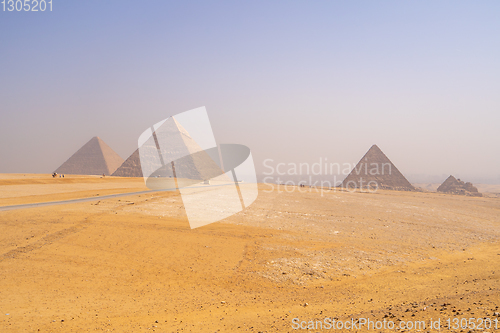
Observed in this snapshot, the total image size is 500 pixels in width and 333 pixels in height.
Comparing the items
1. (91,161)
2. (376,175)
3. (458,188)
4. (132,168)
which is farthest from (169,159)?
(458,188)

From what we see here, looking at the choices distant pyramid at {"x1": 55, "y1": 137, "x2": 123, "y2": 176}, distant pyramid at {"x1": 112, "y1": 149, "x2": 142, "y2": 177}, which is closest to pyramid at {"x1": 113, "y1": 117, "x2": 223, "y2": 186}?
distant pyramid at {"x1": 112, "y1": 149, "x2": 142, "y2": 177}

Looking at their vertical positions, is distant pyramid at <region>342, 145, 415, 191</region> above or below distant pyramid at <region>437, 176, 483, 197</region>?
above

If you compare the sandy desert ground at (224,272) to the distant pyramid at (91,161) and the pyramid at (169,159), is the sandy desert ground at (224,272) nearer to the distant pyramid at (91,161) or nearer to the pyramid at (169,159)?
the pyramid at (169,159)

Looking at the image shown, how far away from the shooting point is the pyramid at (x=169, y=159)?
179 feet

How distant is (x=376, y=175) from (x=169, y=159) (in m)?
42.4

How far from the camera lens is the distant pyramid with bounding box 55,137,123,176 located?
220 feet

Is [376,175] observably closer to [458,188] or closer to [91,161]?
[458,188]

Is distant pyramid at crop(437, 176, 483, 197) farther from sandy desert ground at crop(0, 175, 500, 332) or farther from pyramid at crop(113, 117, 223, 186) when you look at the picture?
pyramid at crop(113, 117, 223, 186)

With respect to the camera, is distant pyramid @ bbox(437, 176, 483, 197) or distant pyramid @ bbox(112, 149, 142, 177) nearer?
distant pyramid @ bbox(437, 176, 483, 197)

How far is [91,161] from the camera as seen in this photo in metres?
68.5

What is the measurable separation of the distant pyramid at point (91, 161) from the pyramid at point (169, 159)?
13.0m

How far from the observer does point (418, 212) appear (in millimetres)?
23016

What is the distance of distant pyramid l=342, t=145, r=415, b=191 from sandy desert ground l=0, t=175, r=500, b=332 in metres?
38.9

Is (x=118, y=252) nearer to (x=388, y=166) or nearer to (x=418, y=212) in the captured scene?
(x=418, y=212)
